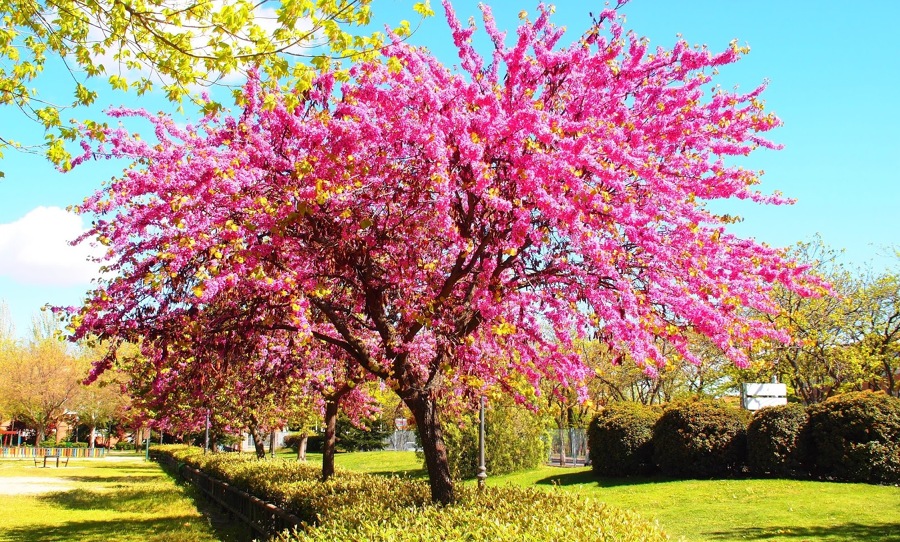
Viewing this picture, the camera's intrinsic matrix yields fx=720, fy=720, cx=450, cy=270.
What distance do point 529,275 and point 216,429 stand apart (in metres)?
29.2

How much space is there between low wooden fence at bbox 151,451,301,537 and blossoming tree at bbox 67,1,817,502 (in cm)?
382

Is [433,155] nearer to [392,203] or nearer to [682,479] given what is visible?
[392,203]

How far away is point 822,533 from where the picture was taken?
38.9 ft

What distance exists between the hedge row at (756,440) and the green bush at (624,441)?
3 centimetres

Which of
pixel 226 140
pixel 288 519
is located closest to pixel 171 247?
pixel 226 140

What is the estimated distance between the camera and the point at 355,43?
7117 millimetres

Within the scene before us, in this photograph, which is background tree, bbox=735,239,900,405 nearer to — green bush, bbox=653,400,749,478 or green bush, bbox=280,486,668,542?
green bush, bbox=653,400,749,478

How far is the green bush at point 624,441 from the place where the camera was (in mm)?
20781

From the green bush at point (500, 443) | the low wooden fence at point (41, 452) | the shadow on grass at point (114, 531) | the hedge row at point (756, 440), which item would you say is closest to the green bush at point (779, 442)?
the hedge row at point (756, 440)

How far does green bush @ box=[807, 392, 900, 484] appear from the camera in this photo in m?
15.9

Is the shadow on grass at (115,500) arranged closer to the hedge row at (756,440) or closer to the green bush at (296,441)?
the hedge row at (756,440)

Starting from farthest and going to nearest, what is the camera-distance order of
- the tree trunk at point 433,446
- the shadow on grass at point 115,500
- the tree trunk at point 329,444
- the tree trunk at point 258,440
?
1. the tree trunk at point 258,440
2. the shadow on grass at point 115,500
3. the tree trunk at point 329,444
4. the tree trunk at point 433,446

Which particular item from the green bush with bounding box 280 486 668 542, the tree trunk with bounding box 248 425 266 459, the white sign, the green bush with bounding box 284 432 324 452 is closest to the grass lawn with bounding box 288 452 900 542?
the green bush with bounding box 280 486 668 542

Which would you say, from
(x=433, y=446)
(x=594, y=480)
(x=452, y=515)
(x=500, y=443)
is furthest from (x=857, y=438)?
(x=452, y=515)
